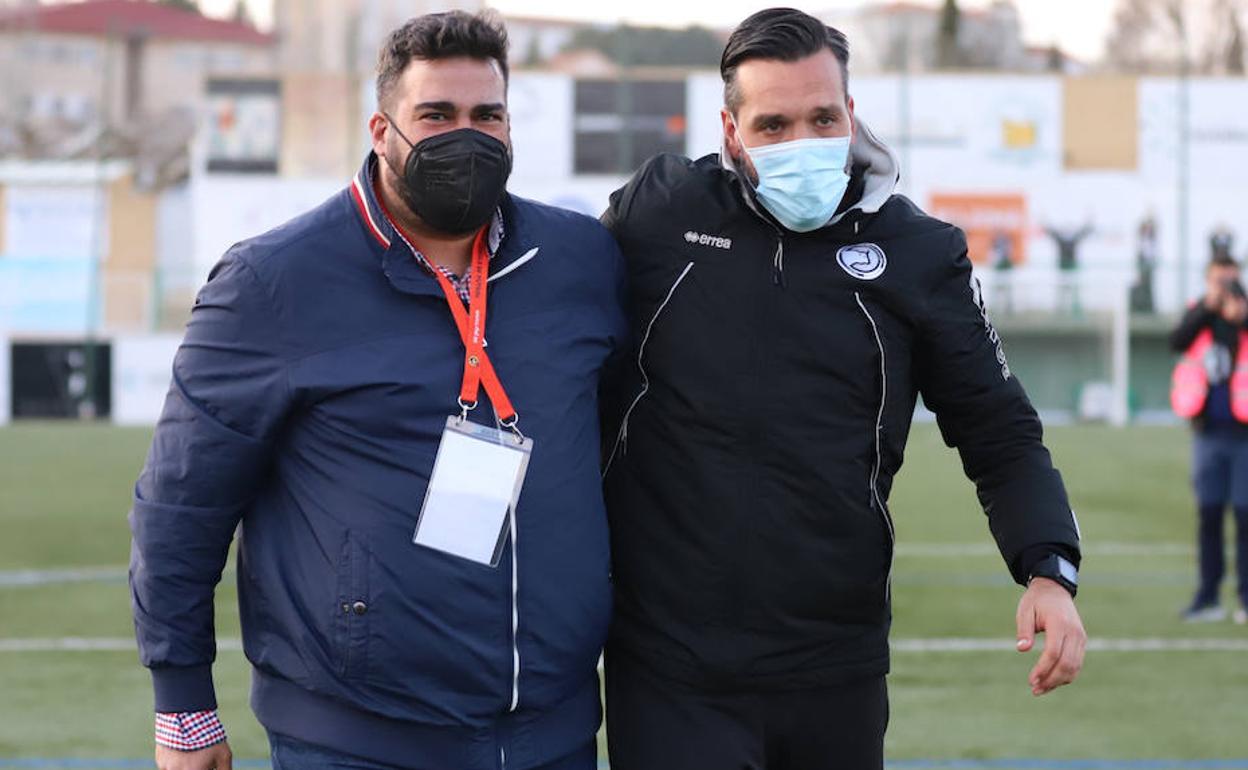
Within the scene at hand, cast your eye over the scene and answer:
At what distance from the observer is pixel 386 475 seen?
3.37 metres

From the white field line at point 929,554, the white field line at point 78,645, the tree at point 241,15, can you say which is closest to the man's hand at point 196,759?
Answer: the white field line at point 78,645

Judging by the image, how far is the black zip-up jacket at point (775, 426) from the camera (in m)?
3.61

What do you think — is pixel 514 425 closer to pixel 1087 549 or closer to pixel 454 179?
pixel 454 179

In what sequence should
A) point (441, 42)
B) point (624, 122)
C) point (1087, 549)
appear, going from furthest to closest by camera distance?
point (624, 122)
point (1087, 549)
point (441, 42)

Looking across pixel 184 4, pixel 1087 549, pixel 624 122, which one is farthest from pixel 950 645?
pixel 184 4

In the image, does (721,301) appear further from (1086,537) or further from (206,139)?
(206,139)

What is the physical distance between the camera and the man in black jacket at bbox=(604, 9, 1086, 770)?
3609 mm

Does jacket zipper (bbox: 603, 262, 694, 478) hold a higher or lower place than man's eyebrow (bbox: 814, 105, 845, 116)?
lower

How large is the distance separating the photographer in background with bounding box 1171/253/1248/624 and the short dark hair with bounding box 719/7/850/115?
6.59 metres

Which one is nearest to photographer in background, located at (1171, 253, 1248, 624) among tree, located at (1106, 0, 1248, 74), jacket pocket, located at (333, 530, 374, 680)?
jacket pocket, located at (333, 530, 374, 680)

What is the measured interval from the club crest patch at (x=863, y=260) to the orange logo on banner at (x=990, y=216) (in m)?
37.5

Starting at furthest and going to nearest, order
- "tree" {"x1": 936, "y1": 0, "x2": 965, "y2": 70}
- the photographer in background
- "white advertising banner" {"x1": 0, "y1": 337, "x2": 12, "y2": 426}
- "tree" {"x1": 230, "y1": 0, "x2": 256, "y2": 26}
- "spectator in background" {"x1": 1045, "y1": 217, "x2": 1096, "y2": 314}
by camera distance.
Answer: "tree" {"x1": 230, "y1": 0, "x2": 256, "y2": 26} < "tree" {"x1": 936, "y1": 0, "x2": 965, "y2": 70} < "spectator in background" {"x1": 1045, "y1": 217, "x2": 1096, "y2": 314} < "white advertising banner" {"x1": 0, "y1": 337, "x2": 12, "y2": 426} < the photographer in background

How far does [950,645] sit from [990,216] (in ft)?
110

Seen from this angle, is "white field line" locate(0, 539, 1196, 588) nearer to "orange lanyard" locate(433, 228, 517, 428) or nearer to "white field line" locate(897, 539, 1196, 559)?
"white field line" locate(897, 539, 1196, 559)
